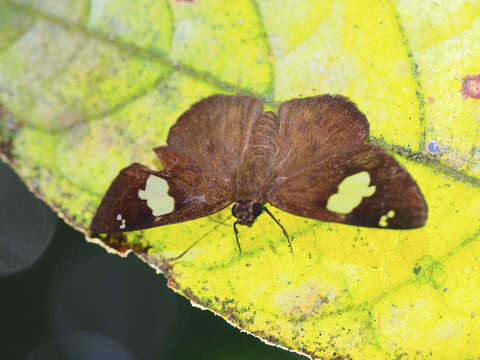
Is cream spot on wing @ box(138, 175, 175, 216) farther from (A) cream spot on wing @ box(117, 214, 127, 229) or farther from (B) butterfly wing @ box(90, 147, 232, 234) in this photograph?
(A) cream spot on wing @ box(117, 214, 127, 229)

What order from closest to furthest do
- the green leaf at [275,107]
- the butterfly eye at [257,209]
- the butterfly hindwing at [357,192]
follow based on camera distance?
the butterfly hindwing at [357,192]
the green leaf at [275,107]
the butterfly eye at [257,209]

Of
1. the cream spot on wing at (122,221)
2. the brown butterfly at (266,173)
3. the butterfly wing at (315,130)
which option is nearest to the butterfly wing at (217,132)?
the brown butterfly at (266,173)

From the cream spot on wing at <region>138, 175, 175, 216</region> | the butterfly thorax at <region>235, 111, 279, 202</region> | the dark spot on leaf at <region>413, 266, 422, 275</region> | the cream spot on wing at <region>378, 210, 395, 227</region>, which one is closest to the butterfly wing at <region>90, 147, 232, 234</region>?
the cream spot on wing at <region>138, 175, 175, 216</region>

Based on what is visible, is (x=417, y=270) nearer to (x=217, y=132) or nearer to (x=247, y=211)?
(x=247, y=211)

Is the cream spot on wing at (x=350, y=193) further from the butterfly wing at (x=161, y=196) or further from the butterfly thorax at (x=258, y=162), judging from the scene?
the butterfly wing at (x=161, y=196)

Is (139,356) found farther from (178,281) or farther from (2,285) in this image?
(178,281)

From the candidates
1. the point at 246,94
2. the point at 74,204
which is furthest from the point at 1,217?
the point at 246,94

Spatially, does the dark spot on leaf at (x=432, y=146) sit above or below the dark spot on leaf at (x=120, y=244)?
above

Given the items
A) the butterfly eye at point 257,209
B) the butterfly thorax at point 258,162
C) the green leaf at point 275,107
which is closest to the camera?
the green leaf at point 275,107
